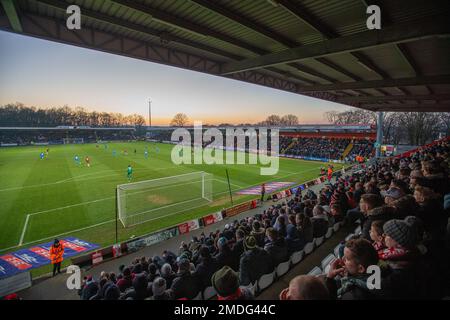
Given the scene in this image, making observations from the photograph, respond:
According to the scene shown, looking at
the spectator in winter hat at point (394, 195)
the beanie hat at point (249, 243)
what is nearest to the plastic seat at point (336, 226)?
the spectator in winter hat at point (394, 195)

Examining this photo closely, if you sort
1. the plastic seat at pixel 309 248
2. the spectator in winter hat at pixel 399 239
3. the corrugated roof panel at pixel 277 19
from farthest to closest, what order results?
1. the corrugated roof panel at pixel 277 19
2. the plastic seat at pixel 309 248
3. the spectator in winter hat at pixel 399 239

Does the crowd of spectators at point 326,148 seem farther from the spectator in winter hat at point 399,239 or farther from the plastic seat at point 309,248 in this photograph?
the spectator in winter hat at point 399,239

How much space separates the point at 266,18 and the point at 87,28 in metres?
5.71

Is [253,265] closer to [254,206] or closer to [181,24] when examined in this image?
[181,24]

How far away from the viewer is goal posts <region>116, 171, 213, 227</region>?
16578mm

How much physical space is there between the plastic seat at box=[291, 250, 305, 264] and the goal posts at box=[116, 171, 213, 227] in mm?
12060

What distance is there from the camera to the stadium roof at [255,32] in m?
6.39

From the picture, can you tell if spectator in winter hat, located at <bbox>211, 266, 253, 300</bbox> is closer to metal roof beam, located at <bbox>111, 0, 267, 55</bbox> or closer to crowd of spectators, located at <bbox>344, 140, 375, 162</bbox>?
metal roof beam, located at <bbox>111, 0, 267, 55</bbox>

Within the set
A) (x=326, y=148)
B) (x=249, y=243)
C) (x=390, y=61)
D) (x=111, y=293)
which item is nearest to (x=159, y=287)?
(x=111, y=293)

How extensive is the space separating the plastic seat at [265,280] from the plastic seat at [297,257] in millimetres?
832

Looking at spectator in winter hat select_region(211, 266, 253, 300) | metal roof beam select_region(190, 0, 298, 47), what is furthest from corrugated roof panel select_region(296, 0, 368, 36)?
spectator in winter hat select_region(211, 266, 253, 300)
